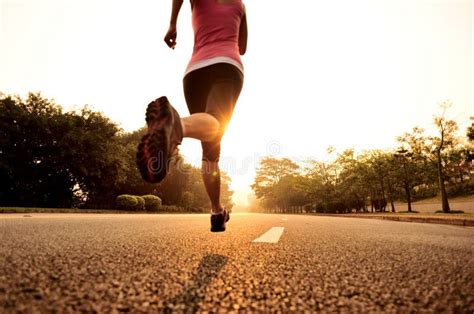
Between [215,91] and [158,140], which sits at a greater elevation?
[215,91]

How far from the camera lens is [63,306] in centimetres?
90

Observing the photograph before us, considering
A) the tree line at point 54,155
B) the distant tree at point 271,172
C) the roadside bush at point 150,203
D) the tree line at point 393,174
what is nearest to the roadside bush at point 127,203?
the roadside bush at point 150,203

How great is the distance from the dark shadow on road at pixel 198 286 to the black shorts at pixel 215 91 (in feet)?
4.09

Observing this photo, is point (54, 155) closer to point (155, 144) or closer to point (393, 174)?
point (155, 144)

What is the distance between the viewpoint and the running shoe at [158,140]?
6.18ft

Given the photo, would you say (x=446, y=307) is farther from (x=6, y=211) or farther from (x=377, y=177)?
(x=377, y=177)

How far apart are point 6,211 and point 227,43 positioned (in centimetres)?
1274

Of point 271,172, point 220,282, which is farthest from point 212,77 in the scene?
point 271,172

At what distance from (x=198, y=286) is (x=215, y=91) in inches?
73.3

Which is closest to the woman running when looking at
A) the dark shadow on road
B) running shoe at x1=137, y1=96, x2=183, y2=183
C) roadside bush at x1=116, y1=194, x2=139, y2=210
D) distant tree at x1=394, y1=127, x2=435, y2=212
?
running shoe at x1=137, y1=96, x2=183, y2=183

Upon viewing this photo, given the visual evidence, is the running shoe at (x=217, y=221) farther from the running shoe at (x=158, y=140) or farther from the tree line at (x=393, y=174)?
the tree line at (x=393, y=174)

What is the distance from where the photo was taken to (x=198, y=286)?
1184 mm

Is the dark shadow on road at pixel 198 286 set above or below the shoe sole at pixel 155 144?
below

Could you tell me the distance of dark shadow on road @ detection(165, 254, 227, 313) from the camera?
0.96 m
